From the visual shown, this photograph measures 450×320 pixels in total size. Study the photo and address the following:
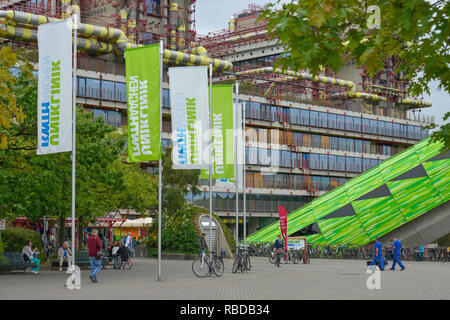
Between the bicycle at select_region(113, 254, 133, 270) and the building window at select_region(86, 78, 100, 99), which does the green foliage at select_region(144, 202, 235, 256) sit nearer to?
the bicycle at select_region(113, 254, 133, 270)

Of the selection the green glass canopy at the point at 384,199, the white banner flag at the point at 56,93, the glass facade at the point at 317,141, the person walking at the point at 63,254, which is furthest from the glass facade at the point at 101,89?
the white banner flag at the point at 56,93

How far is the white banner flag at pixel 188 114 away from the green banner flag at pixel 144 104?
6.76ft

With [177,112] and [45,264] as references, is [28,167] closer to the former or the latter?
[177,112]

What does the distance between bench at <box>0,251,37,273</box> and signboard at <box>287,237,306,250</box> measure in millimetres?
18005

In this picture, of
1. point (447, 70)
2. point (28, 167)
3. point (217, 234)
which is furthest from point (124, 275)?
point (447, 70)

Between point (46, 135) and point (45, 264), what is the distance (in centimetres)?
1598

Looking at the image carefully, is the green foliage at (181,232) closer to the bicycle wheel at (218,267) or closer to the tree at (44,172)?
the tree at (44,172)

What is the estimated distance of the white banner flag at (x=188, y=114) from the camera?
2491 cm

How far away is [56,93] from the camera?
768 inches

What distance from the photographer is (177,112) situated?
2506 centimetres

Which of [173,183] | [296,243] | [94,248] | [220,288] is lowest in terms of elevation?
[220,288]

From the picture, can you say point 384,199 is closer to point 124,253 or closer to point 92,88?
point 124,253

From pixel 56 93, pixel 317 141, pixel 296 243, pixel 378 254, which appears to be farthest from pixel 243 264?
pixel 317 141

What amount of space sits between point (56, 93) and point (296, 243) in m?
24.8
